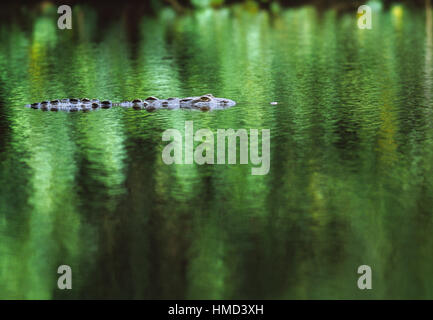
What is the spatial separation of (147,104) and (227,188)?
6.40m

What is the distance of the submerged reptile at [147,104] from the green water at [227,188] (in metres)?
0.42

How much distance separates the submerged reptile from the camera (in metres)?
18.6

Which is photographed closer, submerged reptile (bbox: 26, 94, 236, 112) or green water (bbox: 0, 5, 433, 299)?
green water (bbox: 0, 5, 433, 299)

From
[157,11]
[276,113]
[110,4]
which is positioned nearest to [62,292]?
[276,113]

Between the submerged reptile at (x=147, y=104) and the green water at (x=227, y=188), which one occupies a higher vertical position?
the submerged reptile at (x=147, y=104)

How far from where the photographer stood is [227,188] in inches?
499

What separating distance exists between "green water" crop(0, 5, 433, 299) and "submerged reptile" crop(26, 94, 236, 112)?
422 mm

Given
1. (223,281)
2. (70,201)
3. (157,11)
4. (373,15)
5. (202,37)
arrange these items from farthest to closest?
(157,11) → (373,15) → (202,37) → (70,201) → (223,281)

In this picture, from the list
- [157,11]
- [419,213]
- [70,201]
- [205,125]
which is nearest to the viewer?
[419,213]

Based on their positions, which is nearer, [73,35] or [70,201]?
[70,201]

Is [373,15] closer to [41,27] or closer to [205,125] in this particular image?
[41,27]

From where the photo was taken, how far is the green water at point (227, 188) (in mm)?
9836

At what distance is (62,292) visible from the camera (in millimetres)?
9641

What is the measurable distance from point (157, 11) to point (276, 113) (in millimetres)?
25327
